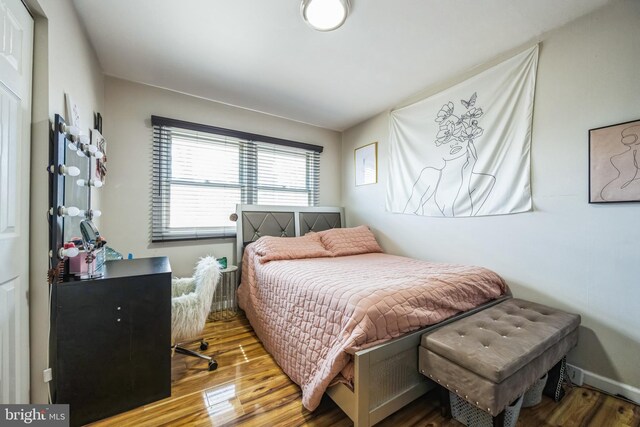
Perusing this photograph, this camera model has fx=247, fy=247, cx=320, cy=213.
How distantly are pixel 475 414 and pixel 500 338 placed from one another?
1.33 feet

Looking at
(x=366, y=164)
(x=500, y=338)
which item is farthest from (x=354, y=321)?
(x=366, y=164)

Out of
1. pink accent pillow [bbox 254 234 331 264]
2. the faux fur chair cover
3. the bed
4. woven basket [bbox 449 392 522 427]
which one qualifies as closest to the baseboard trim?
the bed

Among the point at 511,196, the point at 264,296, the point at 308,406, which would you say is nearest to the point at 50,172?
the point at 264,296

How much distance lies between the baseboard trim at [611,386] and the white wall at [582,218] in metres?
0.02

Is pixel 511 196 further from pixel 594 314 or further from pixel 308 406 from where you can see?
pixel 308 406

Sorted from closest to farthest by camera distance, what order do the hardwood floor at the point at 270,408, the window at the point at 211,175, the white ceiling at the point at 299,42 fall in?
the hardwood floor at the point at 270,408 → the white ceiling at the point at 299,42 → the window at the point at 211,175

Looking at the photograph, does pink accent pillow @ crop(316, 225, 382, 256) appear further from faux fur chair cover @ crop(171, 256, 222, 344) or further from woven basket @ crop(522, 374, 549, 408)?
woven basket @ crop(522, 374, 549, 408)

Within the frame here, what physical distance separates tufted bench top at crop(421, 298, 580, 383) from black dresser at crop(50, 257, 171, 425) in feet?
5.15

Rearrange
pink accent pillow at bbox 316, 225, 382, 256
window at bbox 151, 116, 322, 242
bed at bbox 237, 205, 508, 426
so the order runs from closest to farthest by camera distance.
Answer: bed at bbox 237, 205, 508, 426, window at bbox 151, 116, 322, 242, pink accent pillow at bbox 316, 225, 382, 256

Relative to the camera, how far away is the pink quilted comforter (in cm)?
126

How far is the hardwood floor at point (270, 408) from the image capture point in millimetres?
1346

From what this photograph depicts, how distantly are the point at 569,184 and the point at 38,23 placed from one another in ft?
10.7
